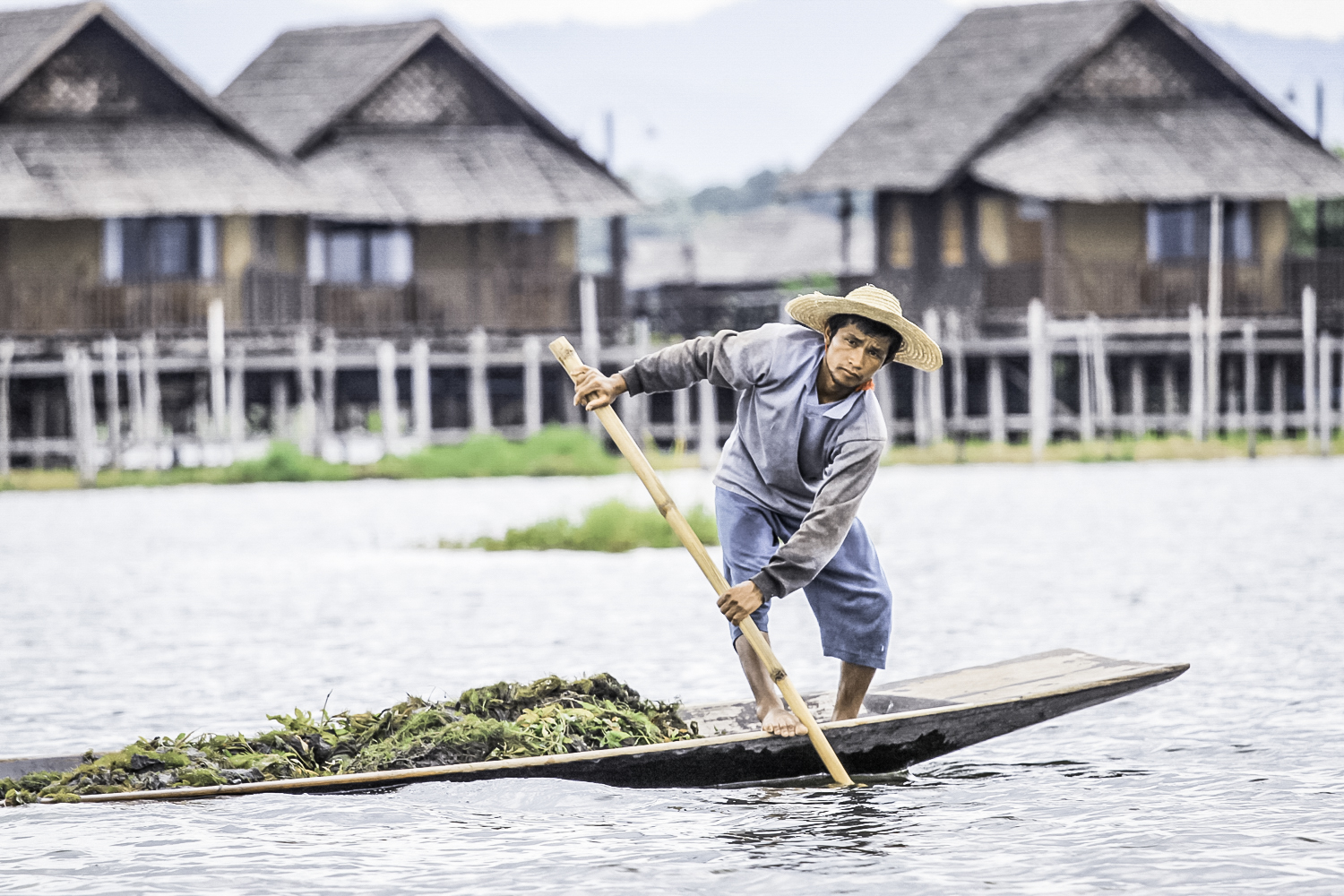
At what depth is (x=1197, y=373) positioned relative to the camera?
98.4 feet

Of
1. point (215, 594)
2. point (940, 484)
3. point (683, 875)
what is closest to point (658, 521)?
point (215, 594)

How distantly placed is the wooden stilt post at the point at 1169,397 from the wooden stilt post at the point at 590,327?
8.34 metres

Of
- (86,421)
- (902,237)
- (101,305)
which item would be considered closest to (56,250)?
(101,305)

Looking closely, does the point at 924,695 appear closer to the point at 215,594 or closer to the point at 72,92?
the point at 215,594

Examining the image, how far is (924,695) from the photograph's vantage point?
873cm

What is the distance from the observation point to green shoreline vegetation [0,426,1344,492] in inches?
1078

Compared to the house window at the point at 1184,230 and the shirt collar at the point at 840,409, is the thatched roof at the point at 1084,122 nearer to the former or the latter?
the house window at the point at 1184,230

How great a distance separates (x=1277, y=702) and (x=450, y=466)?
1840 centimetres

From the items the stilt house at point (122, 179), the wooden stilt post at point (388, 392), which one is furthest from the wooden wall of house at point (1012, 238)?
the stilt house at point (122, 179)

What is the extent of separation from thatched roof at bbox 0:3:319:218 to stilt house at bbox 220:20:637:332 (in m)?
1.61

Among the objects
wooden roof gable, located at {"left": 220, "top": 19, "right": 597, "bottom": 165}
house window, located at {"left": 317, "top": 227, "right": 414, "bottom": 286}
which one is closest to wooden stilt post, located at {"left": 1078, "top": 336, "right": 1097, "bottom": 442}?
wooden roof gable, located at {"left": 220, "top": 19, "right": 597, "bottom": 165}

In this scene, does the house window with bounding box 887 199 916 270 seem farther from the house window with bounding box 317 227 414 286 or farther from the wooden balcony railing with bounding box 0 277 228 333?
the wooden balcony railing with bounding box 0 277 228 333

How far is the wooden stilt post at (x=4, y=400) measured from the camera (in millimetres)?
27062

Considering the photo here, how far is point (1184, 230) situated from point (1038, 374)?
12.1 ft
